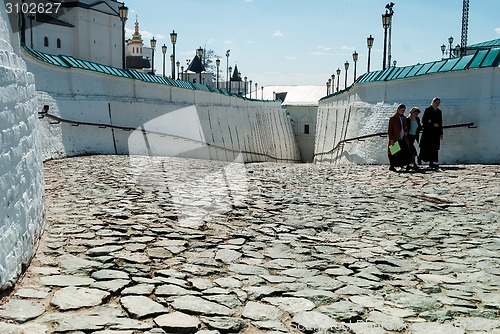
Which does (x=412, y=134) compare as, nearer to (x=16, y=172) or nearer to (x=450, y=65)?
(x=450, y=65)

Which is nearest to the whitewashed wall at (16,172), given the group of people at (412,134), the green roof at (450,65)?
the group of people at (412,134)

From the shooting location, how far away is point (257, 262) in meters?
4.96

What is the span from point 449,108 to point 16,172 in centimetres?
1190

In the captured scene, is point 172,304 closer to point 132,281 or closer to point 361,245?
point 132,281

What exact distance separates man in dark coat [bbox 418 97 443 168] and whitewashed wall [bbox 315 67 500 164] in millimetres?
1156

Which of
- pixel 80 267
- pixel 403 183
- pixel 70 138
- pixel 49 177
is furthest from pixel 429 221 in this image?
pixel 70 138

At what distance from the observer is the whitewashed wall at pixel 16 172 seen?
3.81m

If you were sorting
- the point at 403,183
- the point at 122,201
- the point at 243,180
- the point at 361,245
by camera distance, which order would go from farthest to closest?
the point at 243,180 < the point at 403,183 < the point at 122,201 < the point at 361,245

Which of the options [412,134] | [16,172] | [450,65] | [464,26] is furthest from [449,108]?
[464,26]

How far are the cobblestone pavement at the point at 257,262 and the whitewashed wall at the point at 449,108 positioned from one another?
4269 millimetres

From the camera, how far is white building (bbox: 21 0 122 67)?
155 ft

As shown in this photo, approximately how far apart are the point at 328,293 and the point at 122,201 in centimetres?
426

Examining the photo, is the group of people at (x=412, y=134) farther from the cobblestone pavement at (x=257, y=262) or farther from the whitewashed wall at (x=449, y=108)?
the cobblestone pavement at (x=257, y=262)

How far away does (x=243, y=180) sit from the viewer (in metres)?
11.3
